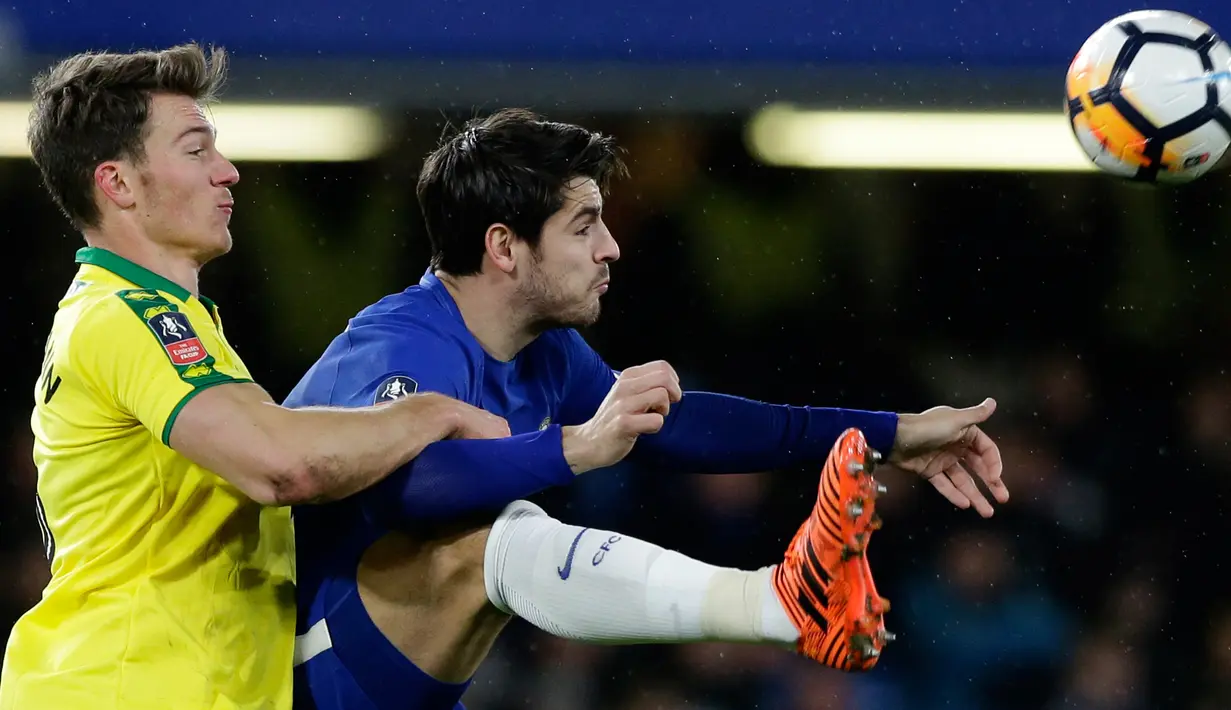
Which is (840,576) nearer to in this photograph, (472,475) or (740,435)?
(472,475)

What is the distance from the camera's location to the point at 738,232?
4492mm

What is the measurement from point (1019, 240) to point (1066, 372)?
449 millimetres

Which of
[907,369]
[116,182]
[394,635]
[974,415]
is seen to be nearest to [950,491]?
[974,415]

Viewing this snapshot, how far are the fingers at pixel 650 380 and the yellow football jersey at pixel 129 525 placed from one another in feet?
1.77

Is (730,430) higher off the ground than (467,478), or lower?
higher

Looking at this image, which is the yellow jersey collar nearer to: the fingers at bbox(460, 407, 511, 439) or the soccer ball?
the fingers at bbox(460, 407, 511, 439)

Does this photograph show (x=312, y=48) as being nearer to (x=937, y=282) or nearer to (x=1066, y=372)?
(x=937, y=282)

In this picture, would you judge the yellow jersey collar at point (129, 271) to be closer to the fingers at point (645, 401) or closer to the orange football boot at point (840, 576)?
the fingers at point (645, 401)

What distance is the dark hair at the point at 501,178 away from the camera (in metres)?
2.54

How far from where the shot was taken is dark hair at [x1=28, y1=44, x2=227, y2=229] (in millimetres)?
2121

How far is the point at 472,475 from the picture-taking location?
77.5 inches

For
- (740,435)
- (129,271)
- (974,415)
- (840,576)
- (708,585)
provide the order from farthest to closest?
(740,435), (974,415), (129,271), (708,585), (840,576)

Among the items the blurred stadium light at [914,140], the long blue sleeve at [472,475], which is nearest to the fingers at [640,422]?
the long blue sleeve at [472,475]

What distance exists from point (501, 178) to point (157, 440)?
0.84 m
